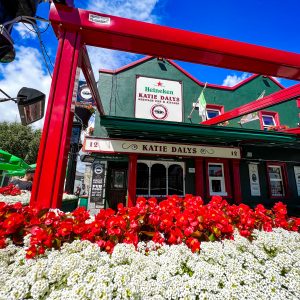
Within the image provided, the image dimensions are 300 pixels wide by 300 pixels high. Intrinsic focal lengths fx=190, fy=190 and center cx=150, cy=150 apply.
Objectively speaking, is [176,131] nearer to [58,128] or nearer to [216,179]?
[216,179]

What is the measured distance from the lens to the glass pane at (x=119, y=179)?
33.1 ft

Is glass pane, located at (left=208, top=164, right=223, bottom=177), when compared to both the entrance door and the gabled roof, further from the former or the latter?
the gabled roof

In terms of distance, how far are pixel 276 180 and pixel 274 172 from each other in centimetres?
46

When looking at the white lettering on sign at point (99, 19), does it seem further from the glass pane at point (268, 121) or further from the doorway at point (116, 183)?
the glass pane at point (268, 121)

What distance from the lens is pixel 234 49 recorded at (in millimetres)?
3166

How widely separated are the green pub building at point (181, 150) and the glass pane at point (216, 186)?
0.17 ft

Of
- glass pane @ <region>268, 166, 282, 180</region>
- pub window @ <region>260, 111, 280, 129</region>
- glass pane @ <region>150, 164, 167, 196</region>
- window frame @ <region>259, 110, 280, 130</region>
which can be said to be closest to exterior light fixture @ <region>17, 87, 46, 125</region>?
glass pane @ <region>150, 164, 167, 196</region>

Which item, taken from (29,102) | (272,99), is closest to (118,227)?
(29,102)

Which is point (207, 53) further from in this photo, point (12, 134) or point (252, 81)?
point (12, 134)

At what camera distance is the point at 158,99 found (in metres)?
11.1

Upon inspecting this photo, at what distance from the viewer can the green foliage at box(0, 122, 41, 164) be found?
26.6 metres

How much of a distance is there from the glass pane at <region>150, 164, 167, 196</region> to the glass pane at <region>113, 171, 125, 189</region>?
5.14 feet

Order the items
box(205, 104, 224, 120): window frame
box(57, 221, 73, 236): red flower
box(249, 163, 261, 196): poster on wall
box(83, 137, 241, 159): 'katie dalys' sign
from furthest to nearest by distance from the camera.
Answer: box(205, 104, 224, 120): window frame, box(249, 163, 261, 196): poster on wall, box(83, 137, 241, 159): 'katie dalys' sign, box(57, 221, 73, 236): red flower

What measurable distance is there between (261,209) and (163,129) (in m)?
4.77
